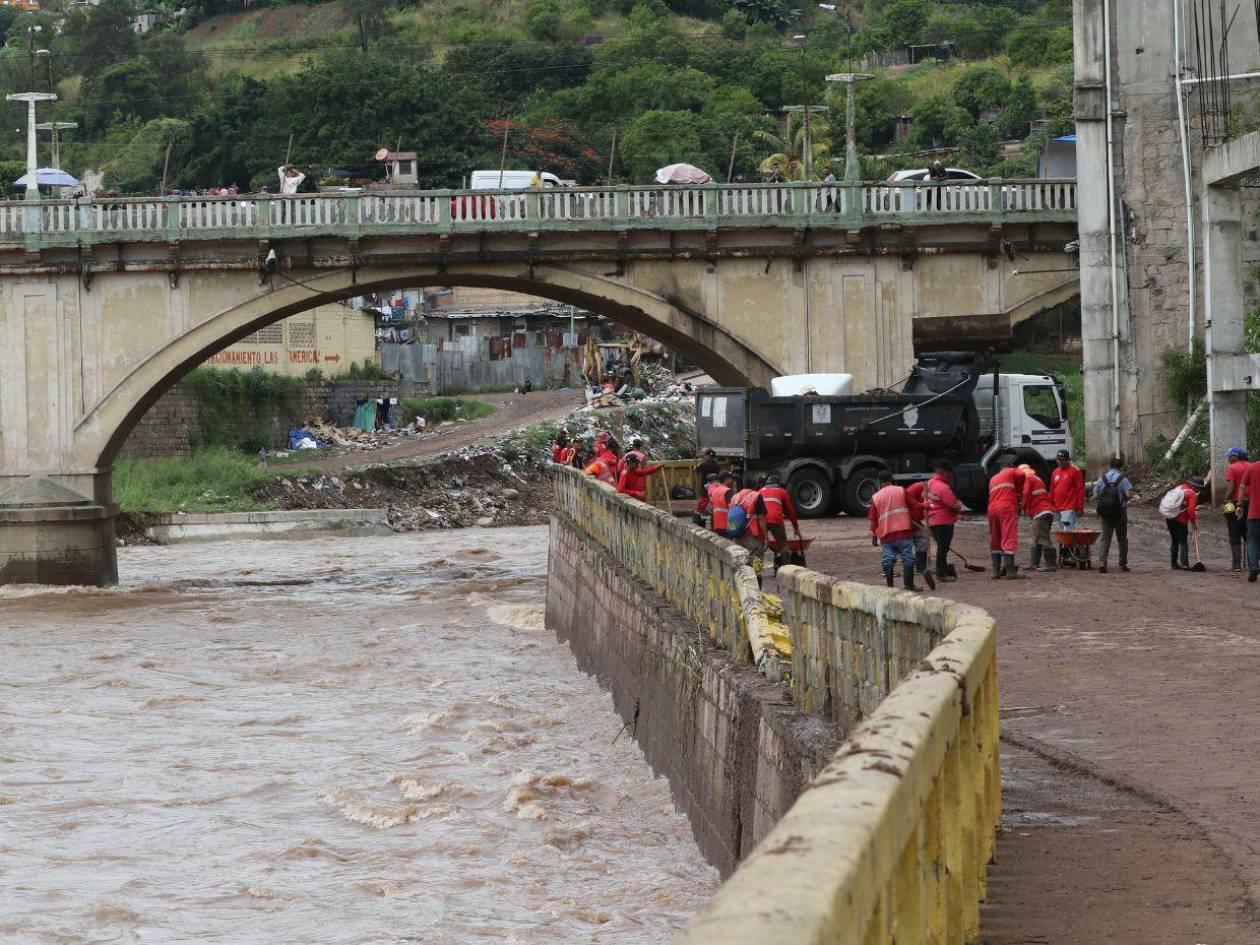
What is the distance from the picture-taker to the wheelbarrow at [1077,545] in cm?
2150

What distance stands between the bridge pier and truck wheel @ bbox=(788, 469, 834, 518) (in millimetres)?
11910

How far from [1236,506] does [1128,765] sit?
1097 cm

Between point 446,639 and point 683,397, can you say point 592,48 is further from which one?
point 446,639

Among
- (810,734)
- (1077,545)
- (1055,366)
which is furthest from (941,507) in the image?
(1055,366)

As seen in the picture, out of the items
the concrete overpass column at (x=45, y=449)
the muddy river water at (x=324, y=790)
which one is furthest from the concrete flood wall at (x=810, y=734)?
the concrete overpass column at (x=45, y=449)

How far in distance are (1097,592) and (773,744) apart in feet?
33.8

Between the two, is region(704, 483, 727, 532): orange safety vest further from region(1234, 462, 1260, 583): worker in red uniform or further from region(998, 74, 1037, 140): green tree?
region(998, 74, 1037, 140): green tree

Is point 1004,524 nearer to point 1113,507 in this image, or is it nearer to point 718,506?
point 1113,507

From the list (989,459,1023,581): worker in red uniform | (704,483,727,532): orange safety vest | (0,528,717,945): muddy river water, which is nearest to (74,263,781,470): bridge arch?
(0,528,717,945): muddy river water

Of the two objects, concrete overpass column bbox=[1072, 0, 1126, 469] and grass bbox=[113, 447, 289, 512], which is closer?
concrete overpass column bbox=[1072, 0, 1126, 469]

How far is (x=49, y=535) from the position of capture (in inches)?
1284

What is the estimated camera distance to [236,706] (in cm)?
1998

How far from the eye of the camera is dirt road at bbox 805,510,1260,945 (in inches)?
269

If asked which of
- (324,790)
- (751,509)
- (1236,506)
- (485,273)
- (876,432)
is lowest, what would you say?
(324,790)
